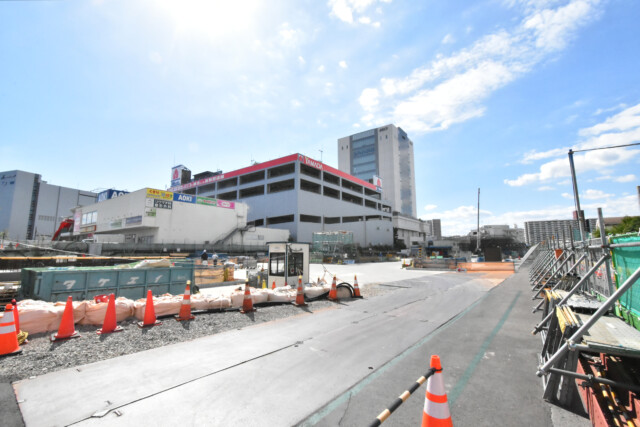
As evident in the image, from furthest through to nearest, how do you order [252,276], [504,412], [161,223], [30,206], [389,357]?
[30,206], [161,223], [252,276], [389,357], [504,412]

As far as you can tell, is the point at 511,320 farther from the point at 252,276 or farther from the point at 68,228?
the point at 68,228

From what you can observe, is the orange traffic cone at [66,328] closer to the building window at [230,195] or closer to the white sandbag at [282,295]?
the white sandbag at [282,295]

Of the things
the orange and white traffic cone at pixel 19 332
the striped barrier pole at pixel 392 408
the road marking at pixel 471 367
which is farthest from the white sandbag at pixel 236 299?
the striped barrier pole at pixel 392 408

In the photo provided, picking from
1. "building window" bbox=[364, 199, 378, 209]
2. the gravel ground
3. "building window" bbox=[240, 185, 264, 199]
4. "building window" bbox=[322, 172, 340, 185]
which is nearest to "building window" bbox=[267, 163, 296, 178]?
"building window" bbox=[240, 185, 264, 199]

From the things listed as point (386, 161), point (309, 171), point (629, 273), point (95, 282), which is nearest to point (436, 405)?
point (629, 273)

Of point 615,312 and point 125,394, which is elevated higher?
point 615,312

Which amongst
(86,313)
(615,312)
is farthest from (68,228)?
(615,312)

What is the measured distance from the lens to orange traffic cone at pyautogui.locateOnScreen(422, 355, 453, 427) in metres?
2.46

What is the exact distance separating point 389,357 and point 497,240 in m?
101

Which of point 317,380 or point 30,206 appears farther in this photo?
point 30,206

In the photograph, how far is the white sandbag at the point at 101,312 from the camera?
22.4 ft

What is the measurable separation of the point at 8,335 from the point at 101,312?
6.08 ft

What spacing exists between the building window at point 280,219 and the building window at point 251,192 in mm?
7236

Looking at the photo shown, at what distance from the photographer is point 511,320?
27.1 ft
